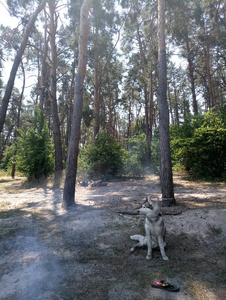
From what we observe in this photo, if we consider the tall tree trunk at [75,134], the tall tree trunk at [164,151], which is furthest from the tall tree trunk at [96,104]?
the tall tree trunk at [164,151]

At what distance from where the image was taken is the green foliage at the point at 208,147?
1229 cm

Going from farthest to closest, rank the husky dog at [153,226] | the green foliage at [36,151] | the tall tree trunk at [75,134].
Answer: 1. the green foliage at [36,151]
2. the tall tree trunk at [75,134]
3. the husky dog at [153,226]

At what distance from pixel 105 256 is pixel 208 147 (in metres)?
9.87

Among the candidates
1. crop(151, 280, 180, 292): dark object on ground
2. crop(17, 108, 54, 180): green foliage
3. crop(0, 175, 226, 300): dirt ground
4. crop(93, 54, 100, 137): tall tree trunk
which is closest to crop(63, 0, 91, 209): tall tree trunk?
crop(0, 175, 226, 300): dirt ground

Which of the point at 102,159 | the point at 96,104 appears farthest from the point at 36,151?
the point at 96,104

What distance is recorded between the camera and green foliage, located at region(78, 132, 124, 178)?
603 inches

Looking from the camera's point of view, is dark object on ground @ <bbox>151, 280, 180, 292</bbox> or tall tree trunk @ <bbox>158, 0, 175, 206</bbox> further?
tall tree trunk @ <bbox>158, 0, 175, 206</bbox>

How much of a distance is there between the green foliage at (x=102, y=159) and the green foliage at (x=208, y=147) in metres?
4.21

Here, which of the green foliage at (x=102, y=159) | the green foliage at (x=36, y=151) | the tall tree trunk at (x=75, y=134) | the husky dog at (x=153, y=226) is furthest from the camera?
the green foliage at (x=36, y=151)

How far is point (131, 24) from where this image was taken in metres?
18.1

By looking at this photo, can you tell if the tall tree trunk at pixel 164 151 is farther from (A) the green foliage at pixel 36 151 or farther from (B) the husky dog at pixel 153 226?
(A) the green foliage at pixel 36 151

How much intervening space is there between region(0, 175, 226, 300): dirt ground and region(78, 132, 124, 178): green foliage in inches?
308

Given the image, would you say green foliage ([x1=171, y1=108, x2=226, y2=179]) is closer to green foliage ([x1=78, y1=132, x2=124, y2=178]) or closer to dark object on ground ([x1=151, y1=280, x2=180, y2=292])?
green foliage ([x1=78, y1=132, x2=124, y2=178])

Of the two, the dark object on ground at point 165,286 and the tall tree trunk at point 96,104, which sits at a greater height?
the tall tree trunk at point 96,104
